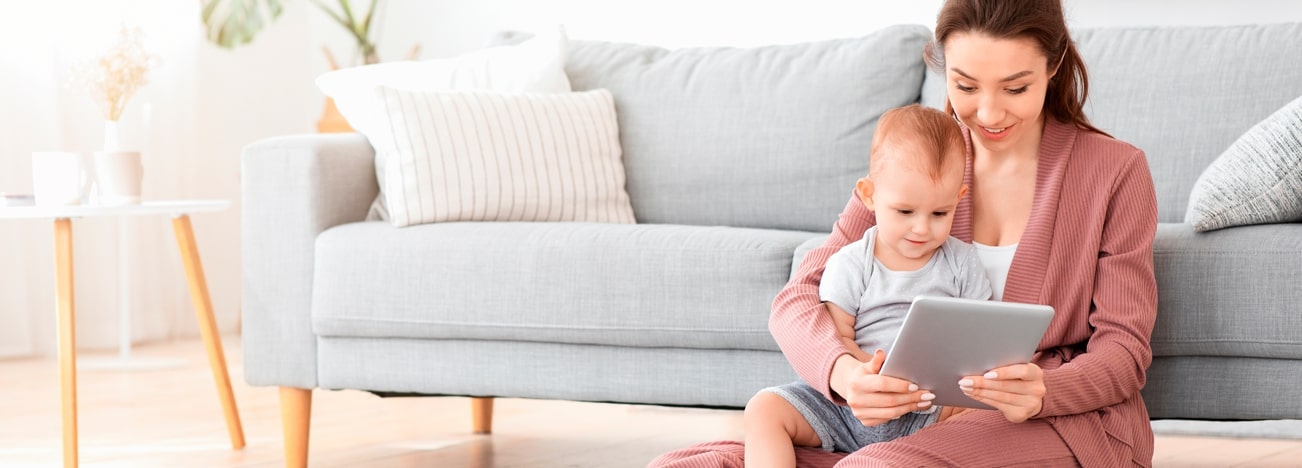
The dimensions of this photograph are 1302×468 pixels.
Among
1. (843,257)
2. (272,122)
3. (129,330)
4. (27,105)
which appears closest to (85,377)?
(129,330)

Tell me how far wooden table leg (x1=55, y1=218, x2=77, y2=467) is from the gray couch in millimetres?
294

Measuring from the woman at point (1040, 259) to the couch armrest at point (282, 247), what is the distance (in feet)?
2.94

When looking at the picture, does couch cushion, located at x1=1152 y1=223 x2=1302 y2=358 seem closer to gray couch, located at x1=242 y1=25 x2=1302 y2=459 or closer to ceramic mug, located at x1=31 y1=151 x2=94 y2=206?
gray couch, located at x1=242 y1=25 x2=1302 y2=459

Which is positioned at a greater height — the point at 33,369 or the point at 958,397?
the point at 958,397

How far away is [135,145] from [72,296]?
176 cm

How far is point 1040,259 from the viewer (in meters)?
1.56

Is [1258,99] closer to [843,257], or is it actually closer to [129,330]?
[843,257]

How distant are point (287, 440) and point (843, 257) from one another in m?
1.05

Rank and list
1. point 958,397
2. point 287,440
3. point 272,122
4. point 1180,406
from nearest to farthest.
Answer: point 958,397
point 1180,406
point 287,440
point 272,122

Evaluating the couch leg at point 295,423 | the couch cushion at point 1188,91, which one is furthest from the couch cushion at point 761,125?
the couch leg at point 295,423

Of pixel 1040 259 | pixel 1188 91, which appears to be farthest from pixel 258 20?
pixel 1040 259

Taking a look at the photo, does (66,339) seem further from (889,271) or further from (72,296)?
(889,271)

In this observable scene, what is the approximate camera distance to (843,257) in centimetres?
158

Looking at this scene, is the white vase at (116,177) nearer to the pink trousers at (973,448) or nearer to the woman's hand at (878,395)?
the pink trousers at (973,448)
